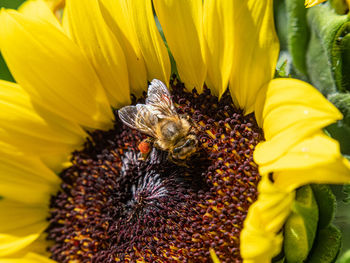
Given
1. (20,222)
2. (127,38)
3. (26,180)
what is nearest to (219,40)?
(127,38)

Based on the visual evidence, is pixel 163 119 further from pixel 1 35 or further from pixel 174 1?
pixel 1 35

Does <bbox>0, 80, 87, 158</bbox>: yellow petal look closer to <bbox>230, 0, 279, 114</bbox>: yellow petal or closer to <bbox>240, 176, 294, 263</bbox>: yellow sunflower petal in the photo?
A: <bbox>230, 0, 279, 114</bbox>: yellow petal

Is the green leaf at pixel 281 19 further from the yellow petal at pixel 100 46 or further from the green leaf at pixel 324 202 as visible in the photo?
the green leaf at pixel 324 202

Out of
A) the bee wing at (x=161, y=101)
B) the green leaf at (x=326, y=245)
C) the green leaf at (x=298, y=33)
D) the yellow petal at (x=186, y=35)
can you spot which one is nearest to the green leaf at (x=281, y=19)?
the green leaf at (x=298, y=33)

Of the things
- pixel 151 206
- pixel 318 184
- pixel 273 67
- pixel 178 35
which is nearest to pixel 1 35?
pixel 178 35

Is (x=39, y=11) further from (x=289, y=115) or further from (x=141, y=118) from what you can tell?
(x=289, y=115)
